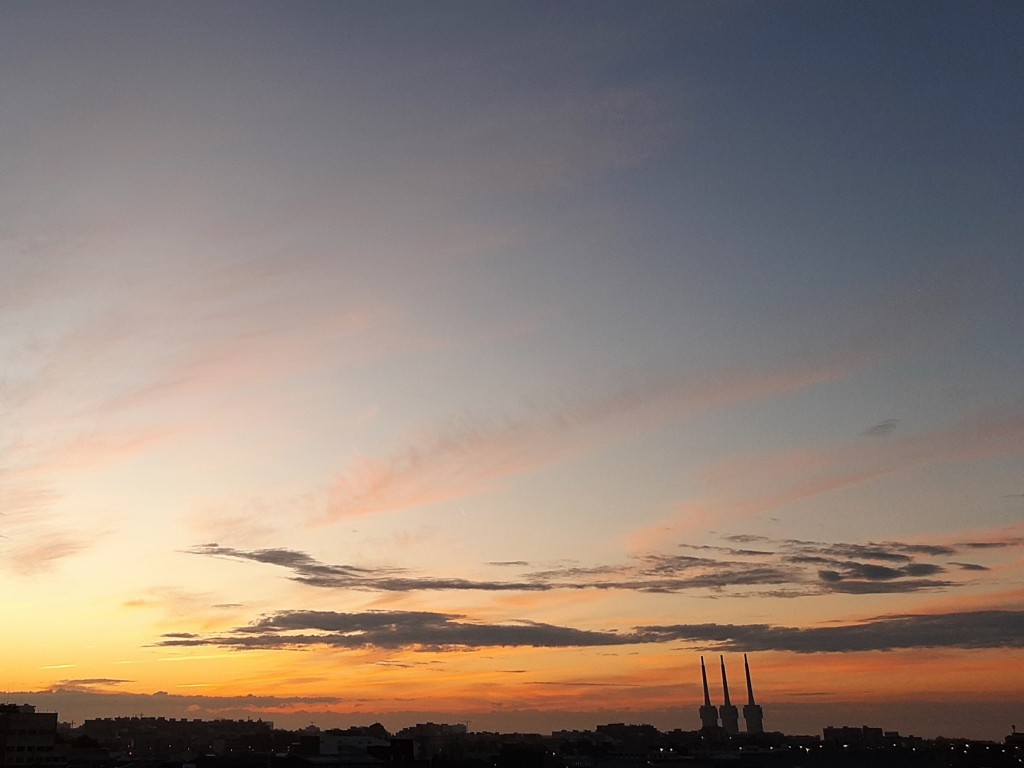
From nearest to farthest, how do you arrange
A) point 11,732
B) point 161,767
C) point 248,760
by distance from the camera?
point 161,767
point 248,760
point 11,732

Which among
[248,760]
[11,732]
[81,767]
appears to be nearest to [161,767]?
[248,760]

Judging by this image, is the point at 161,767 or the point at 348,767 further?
the point at 348,767

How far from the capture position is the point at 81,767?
19312 centimetres

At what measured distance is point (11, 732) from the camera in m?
198

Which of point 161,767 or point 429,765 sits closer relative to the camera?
point 161,767

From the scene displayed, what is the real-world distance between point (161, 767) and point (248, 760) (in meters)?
18.8

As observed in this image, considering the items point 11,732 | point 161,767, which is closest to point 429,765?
point 161,767

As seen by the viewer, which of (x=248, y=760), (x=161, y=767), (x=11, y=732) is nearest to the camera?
(x=161, y=767)

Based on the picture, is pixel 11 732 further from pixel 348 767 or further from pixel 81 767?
pixel 348 767

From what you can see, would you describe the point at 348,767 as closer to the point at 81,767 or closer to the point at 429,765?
the point at 429,765

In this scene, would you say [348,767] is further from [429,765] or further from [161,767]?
[161,767]

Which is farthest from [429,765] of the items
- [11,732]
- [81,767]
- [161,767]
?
[11,732]

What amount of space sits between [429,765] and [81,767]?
234ft

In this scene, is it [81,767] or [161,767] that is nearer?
[161,767]
